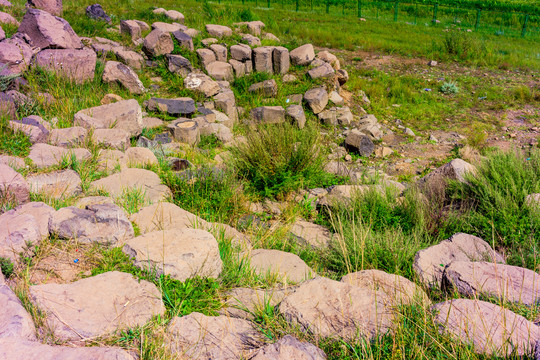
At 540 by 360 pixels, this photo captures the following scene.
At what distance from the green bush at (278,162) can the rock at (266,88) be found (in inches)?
114

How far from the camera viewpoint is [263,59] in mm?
8500

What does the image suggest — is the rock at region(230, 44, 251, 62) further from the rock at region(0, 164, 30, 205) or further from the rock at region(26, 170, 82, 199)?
the rock at region(0, 164, 30, 205)

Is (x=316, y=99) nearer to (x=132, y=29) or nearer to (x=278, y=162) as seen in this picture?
(x=278, y=162)

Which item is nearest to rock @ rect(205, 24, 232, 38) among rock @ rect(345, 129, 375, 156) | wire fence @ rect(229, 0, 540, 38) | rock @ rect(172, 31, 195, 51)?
rock @ rect(172, 31, 195, 51)

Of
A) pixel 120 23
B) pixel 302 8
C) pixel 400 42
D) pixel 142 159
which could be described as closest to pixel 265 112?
pixel 142 159

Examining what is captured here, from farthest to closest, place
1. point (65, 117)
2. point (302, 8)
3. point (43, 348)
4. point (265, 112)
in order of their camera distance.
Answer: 1. point (302, 8)
2. point (265, 112)
3. point (65, 117)
4. point (43, 348)

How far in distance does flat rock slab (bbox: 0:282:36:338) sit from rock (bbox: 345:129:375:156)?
576cm

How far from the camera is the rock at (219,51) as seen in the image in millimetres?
8305

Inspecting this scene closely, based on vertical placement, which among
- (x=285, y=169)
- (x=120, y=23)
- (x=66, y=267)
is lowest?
(x=285, y=169)

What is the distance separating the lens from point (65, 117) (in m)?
5.16

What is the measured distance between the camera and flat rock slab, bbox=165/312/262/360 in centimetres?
196

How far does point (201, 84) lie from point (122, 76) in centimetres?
140

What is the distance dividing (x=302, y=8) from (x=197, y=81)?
17348 mm

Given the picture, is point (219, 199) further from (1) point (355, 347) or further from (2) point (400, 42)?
(2) point (400, 42)
